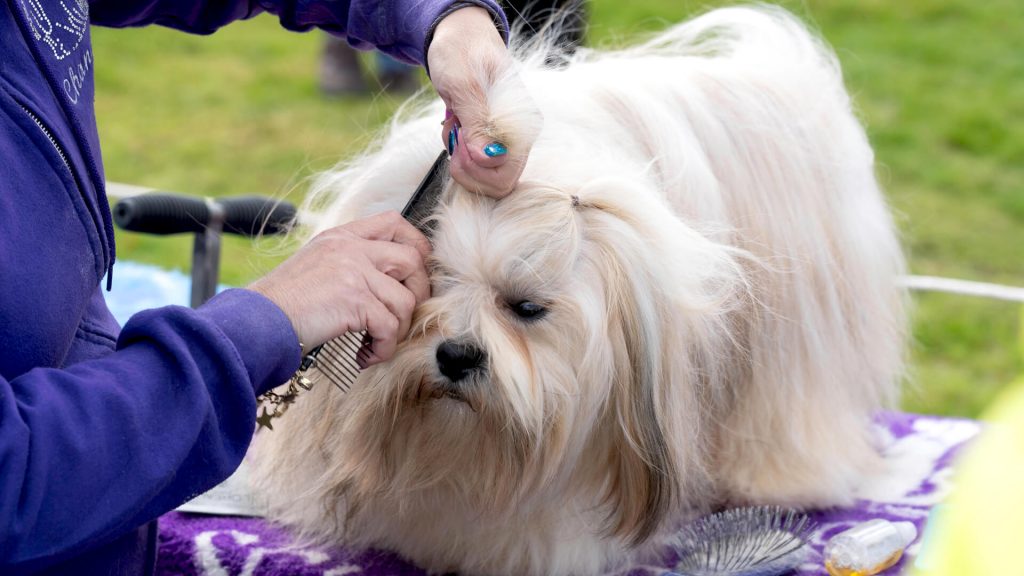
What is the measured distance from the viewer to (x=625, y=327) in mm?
1651

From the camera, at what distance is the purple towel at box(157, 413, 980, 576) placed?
6.15ft

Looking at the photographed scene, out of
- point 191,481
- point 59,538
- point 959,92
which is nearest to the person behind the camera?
point 59,538

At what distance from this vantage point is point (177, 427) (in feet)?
4.15

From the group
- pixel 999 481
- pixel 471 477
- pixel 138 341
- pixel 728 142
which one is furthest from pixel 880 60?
pixel 999 481

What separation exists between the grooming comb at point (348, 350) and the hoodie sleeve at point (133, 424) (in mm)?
202

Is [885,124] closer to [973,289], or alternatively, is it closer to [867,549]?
[973,289]

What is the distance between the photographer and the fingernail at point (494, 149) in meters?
1.54

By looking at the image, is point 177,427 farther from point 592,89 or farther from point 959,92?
point 959,92

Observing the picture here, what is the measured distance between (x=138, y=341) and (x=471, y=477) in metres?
0.58

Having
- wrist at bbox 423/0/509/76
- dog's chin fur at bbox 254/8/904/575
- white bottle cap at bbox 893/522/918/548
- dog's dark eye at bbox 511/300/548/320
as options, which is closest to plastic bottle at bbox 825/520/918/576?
white bottle cap at bbox 893/522/918/548

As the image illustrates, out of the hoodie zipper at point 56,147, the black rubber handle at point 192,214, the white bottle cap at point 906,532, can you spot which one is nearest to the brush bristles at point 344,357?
the hoodie zipper at point 56,147

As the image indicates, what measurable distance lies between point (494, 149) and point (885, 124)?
5100 millimetres

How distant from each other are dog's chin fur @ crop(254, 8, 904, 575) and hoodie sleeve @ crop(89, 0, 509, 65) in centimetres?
14

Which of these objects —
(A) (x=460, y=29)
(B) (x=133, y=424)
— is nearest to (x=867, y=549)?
(A) (x=460, y=29)
